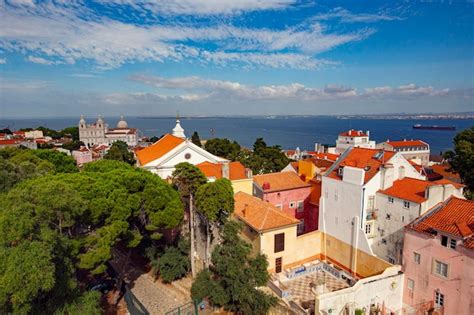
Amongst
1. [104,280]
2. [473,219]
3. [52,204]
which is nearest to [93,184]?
[52,204]

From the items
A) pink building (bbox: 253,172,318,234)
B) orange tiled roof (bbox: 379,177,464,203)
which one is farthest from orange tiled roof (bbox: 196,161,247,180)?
orange tiled roof (bbox: 379,177,464,203)

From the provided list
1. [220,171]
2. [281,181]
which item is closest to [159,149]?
[220,171]

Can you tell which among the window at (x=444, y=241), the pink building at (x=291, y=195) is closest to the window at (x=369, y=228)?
the window at (x=444, y=241)

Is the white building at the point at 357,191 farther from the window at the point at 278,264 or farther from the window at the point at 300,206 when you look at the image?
the window at the point at 300,206

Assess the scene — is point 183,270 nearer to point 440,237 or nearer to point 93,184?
point 93,184

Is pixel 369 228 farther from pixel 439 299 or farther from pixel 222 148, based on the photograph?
pixel 222 148
